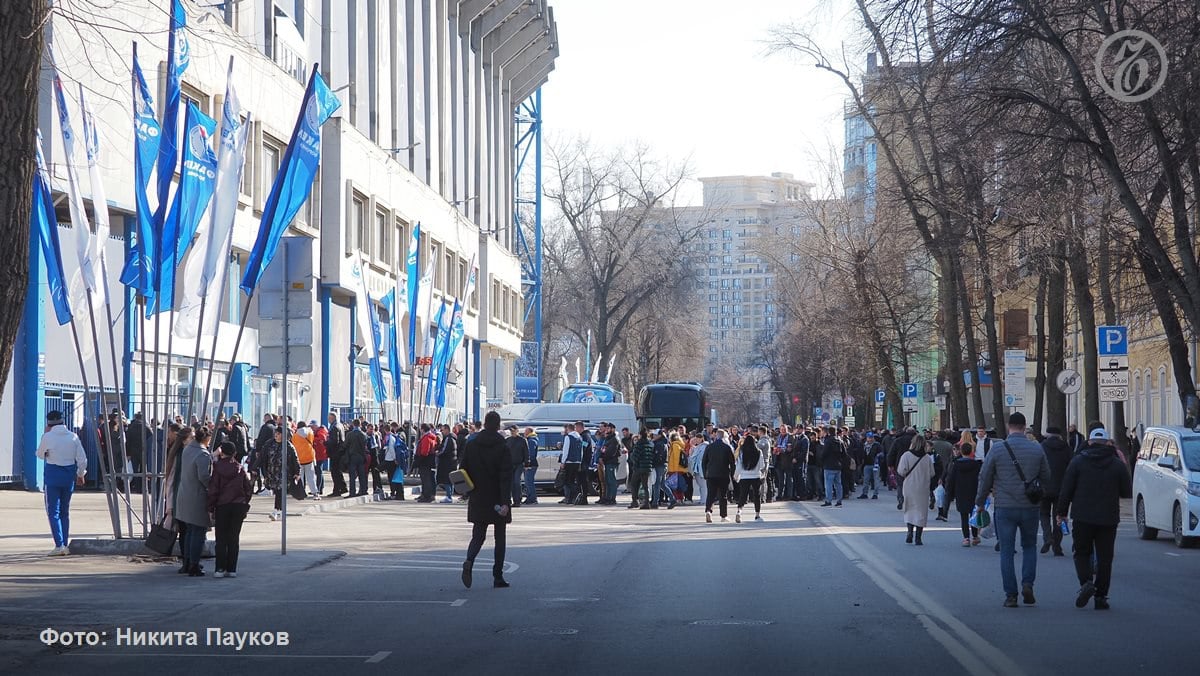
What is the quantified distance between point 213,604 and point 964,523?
11666 mm

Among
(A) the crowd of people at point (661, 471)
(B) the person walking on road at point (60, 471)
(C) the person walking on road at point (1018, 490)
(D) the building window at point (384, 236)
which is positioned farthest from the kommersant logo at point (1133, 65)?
(D) the building window at point (384, 236)

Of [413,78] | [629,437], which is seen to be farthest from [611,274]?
[629,437]

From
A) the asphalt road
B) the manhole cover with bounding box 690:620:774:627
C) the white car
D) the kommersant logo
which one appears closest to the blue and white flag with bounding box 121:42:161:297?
the asphalt road

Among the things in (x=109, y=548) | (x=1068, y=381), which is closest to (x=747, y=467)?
(x=1068, y=381)

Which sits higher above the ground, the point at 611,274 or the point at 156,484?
the point at 611,274

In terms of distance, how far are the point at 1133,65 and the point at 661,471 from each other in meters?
14.3

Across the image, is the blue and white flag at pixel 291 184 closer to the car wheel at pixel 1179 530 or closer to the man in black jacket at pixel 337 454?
the car wheel at pixel 1179 530

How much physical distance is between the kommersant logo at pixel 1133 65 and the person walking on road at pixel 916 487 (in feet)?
18.9

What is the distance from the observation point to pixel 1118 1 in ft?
71.4

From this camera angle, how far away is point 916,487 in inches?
861

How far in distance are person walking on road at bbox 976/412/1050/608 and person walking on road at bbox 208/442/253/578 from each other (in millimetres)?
7230

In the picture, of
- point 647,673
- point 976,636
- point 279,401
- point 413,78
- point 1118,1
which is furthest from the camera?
point 413,78

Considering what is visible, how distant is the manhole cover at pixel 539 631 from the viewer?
11.4 metres

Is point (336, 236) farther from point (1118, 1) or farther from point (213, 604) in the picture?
point (213, 604)
